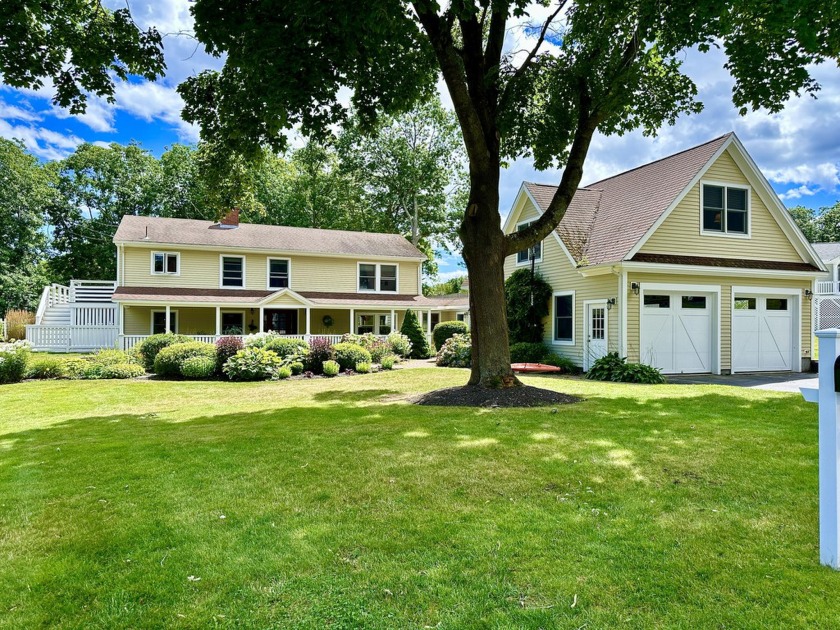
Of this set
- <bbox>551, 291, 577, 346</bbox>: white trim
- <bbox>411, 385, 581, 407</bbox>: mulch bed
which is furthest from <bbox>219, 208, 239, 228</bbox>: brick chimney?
<bbox>411, 385, 581, 407</bbox>: mulch bed

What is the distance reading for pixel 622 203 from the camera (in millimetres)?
17672

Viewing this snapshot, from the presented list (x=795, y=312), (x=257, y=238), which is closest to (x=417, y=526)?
(x=795, y=312)

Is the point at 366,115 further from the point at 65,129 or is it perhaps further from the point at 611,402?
the point at 65,129

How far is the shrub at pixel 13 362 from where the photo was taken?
13.2 metres

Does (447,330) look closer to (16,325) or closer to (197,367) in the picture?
(197,367)

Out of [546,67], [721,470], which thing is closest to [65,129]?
[546,67]

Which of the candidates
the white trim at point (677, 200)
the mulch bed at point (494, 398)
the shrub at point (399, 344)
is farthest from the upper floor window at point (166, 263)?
the white trim at point (677, 200)

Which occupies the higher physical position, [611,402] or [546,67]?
[546,67]

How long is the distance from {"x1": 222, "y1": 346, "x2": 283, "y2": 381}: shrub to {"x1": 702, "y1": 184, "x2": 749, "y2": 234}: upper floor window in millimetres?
13977

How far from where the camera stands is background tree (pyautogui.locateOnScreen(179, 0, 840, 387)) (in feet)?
26.5

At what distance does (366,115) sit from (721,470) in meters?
9.98

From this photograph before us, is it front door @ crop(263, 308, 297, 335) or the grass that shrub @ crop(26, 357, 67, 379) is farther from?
front door @ crop(263, 308, 297, 335)

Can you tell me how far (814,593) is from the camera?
267 cm

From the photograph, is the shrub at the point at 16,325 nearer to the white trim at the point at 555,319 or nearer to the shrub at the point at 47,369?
the shrub at the point at 47,369
